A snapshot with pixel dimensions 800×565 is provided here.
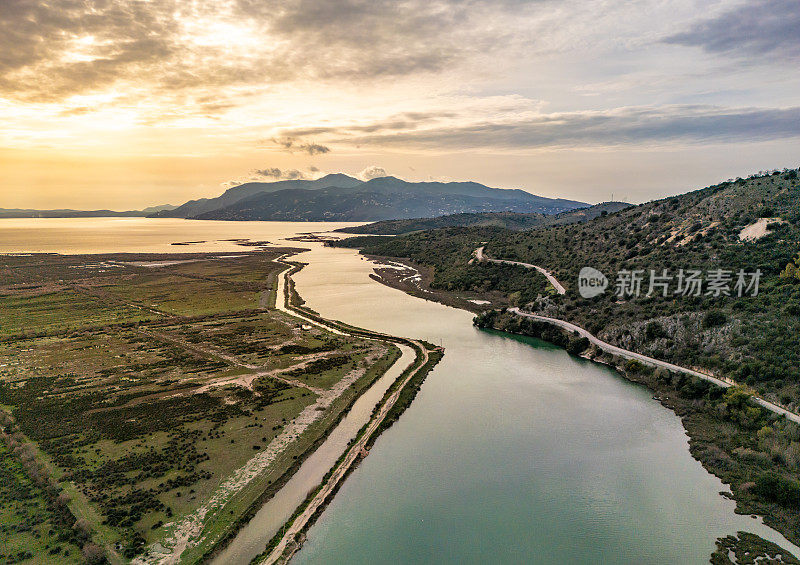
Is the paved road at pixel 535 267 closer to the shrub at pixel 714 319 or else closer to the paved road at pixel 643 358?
the paved road at pixel 643 358

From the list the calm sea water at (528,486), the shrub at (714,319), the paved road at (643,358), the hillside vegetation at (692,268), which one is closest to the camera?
the calm sea water at (528,486)

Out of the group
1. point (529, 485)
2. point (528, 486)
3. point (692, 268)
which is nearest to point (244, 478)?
point (528, 486)

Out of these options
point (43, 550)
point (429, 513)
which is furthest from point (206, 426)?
point (429, 513)

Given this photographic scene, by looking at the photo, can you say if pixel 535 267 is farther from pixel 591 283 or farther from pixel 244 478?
pixel 244 478

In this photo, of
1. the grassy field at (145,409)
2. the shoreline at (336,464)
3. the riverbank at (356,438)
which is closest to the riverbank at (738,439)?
the riverbank at (356,438)

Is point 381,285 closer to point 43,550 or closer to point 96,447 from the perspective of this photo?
point 96,447
